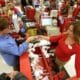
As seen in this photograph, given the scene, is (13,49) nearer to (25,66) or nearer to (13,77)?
(25,66)

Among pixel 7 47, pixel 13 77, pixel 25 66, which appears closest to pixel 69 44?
pixel 25 66

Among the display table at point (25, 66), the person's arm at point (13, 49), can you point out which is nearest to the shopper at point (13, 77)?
the display table at point (25, 66)

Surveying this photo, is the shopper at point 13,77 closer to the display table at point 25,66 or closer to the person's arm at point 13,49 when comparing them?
the display table at point 25,66

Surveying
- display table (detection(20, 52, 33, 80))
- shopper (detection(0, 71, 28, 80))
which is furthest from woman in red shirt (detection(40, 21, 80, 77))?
shopper (detection(0, 71, 28, 80))

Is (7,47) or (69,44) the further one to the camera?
(69,44)

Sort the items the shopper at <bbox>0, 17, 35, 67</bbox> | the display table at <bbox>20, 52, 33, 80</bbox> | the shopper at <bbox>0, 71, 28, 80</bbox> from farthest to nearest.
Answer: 1. the shopper at <bbox>0, 17, 35, 67</bbox>
2. the display table at <bbox>20, 52, 33, 80</bbox>
3. the shopper at <bbox>0, 71, 28, 80</bbox>

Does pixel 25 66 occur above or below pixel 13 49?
below

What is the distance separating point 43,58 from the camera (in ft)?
9.37

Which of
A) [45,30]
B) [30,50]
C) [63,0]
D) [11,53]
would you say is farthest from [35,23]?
[11,53]

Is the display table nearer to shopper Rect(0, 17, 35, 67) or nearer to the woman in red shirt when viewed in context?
shopper Rect(0, 17, 35, 67)

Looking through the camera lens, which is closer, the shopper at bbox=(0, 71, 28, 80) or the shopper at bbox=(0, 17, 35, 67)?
the shopper at bbox=(0, 71, 28, 80)

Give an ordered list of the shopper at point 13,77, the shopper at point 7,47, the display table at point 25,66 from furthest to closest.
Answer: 1. the shopper at point 7,47
2. the display table at point 25,66
3. the shopper at point 13,77

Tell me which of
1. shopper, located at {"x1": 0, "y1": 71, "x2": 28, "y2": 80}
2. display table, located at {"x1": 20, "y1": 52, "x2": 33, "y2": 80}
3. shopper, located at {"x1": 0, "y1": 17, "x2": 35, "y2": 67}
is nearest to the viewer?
shopper, located at {"x1": 0, "y1": 71, "x2": 28, "y2": 80}

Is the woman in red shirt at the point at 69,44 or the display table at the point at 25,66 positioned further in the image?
the woman in red shirt at the point at 69,44
